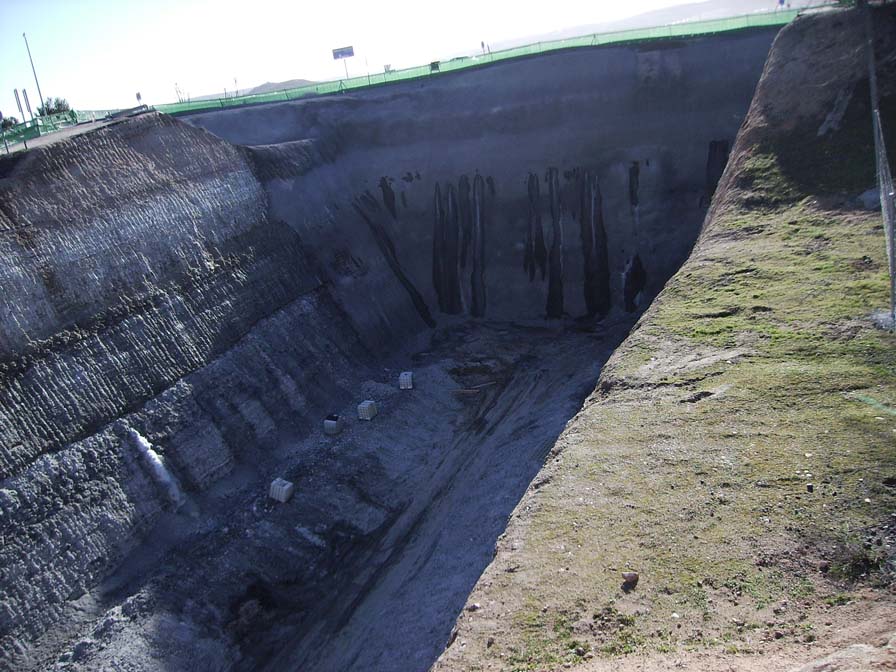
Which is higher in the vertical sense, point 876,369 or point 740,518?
point 876,369

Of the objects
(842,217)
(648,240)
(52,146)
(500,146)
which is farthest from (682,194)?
(52,146)

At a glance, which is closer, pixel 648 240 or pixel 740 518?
pixel 740 518

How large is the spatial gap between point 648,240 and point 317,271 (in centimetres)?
1411

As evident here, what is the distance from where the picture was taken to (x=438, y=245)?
32.8 metres

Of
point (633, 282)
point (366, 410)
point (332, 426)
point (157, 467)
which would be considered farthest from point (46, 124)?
point (633, 282)

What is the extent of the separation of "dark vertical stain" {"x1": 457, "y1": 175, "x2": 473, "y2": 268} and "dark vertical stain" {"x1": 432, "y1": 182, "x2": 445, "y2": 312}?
0.89m

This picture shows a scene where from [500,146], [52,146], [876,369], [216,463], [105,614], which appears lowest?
[105,614]

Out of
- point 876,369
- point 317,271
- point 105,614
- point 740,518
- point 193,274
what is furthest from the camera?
point 317,271

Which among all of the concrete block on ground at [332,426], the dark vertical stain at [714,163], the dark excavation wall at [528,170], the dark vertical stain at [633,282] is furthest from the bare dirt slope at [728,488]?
the dark excavation wall at [528,170]

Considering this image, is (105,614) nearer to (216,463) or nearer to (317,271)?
(216,463)

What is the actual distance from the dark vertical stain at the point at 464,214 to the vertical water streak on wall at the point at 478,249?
0.24m

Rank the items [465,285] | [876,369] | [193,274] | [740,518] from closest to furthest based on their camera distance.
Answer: [740,518] < [876,369] < [193,274] < [465,285]

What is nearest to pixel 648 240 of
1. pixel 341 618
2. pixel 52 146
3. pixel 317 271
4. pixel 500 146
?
pixel 500 146

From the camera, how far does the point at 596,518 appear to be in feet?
37.3
